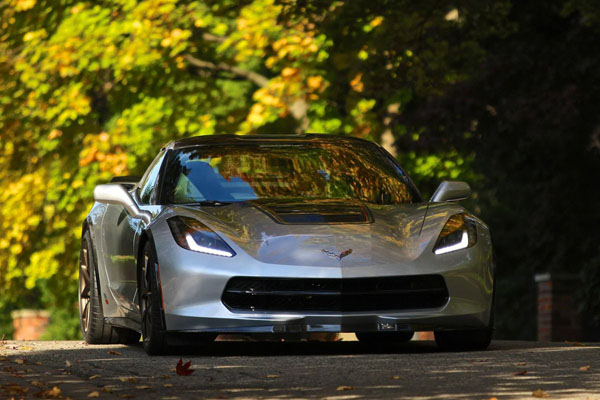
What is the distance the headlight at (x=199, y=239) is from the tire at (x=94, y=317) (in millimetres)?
2297

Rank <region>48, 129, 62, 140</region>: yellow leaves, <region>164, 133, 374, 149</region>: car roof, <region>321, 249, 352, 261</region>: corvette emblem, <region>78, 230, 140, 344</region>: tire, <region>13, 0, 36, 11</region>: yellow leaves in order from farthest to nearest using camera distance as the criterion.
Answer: <region>48, 129, 62, 140</region>: yellow leaves
<region>13, 0, 36, 11</region>: yellow leaves
<region>78, 230, 140, 344</region>: tire
<region>164, 133, 374, 149</region>: car roof
<region>321, 249, 352, 261</region>: corvette emblem

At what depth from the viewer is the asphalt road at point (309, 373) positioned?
615cm

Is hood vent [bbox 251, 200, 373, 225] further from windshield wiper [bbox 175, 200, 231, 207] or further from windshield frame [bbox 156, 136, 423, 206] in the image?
windshield frame [bbox 156, 136, 423, 206]

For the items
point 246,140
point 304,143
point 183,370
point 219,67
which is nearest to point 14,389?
point 183,370

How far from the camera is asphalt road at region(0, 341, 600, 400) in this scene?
615 centimetres

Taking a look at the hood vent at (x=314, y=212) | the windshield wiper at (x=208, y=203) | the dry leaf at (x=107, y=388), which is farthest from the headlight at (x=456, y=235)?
the dry leaf at (x=107, y=388)

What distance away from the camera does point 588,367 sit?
7.34 meters

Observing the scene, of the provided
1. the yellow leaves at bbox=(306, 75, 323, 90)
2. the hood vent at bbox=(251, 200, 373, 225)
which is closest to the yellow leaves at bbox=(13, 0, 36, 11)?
the yellow leaves at bbox=(306, 75, 323, 90)

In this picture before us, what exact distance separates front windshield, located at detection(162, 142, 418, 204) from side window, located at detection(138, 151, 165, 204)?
0.63 ft

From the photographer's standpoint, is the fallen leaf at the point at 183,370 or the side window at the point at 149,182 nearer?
the fallen leaf at the point at 183,370

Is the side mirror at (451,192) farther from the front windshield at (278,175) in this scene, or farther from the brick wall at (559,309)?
the brick wall at (559,309)

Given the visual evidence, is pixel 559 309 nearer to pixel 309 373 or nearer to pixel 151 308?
pixel 151 308

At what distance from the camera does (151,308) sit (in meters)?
8.43

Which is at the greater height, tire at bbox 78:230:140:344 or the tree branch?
tire at bbox 78:230:140:344
